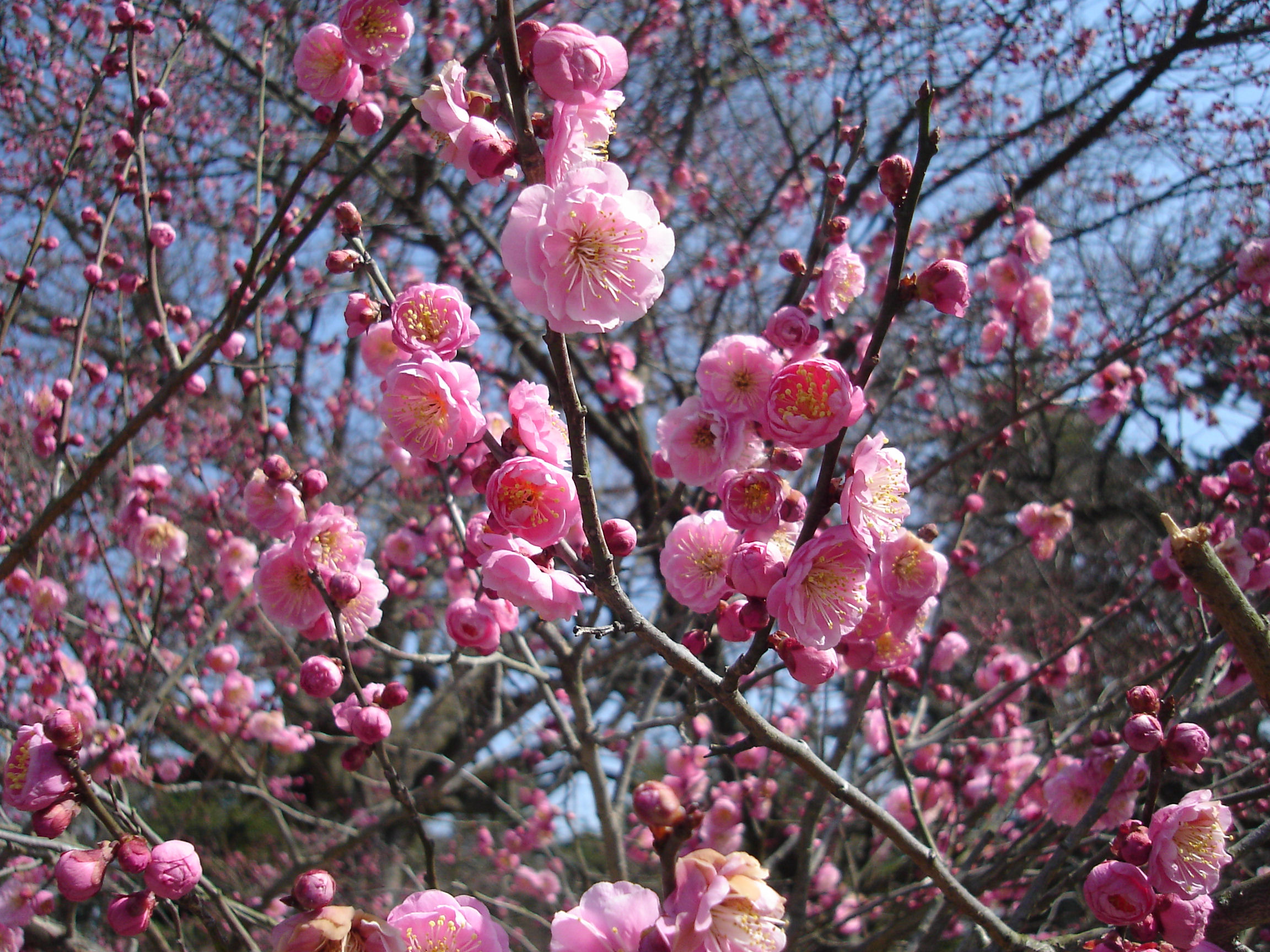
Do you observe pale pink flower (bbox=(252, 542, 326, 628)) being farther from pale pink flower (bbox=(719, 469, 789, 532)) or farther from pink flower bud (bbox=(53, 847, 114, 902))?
pale pink flower (bbox=(719, 469, 789, 532))

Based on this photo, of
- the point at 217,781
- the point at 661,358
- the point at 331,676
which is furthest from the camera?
the point at 661,358

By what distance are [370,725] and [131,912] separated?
451 mm

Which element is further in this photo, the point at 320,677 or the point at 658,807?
the point at 320,677

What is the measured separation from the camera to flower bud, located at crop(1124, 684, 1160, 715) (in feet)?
5.01

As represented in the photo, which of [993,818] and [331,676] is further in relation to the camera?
[993,818]

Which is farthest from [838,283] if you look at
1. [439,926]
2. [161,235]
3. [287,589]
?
[161,235]

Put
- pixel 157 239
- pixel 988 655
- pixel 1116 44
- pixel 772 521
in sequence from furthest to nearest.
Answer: pixel 1116 44
pixel 988 655
pixel 157 239
pixel 772 521

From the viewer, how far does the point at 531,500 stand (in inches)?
45.2

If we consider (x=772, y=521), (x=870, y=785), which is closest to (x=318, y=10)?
(x=772, y=521)

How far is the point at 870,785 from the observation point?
192 inches

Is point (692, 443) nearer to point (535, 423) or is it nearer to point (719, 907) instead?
point (535, 423)

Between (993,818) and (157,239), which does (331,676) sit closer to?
(157,239)

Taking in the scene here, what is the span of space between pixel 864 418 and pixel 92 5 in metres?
4.93

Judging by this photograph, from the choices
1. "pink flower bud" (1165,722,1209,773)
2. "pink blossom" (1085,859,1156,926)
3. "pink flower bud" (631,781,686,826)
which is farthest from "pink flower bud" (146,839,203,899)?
"pink flower bud" (1165,722,1209,773)
